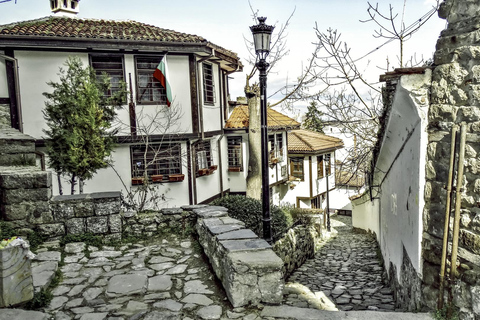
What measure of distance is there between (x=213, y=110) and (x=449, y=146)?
10.2 m

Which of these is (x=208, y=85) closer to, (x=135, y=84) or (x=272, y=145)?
(x=135, y=84)

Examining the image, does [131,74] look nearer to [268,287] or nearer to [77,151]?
[77,151]

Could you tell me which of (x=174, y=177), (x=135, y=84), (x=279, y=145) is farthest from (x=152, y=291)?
(x=279, y=145)

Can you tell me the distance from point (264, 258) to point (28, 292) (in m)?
2.12

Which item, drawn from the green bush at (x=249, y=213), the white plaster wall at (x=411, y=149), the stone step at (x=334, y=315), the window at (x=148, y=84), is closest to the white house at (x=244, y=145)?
the window at (x=148, y=84)

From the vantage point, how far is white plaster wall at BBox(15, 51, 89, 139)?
9.88 meters

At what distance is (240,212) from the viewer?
8.06m

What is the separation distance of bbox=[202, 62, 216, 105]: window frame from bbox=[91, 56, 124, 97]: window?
2706mm

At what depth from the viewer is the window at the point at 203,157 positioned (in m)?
12.1

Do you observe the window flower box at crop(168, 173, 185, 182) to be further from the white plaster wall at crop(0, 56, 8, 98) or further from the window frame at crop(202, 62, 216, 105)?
the white plaster wall at crop(0, 56, 8, 98)

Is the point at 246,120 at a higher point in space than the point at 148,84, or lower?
lower

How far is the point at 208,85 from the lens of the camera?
12.3m

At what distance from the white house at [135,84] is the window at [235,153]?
1816 mm

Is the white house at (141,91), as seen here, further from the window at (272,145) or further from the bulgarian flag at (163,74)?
the window at (272,145)
